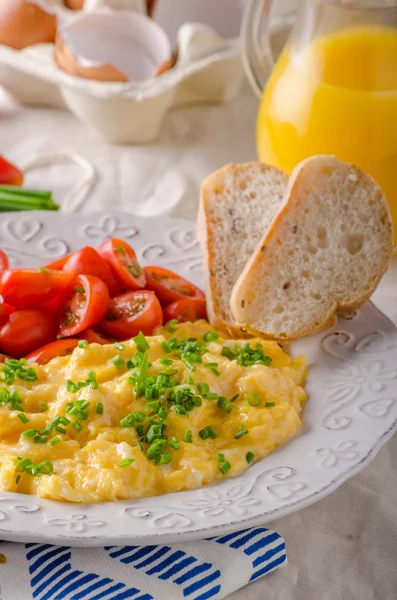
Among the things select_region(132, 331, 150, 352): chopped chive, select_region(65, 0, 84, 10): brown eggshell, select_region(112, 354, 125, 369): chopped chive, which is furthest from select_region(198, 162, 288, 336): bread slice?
select_region(65, 0, 84, 10): brown eggshell

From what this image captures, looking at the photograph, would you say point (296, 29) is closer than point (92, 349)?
No

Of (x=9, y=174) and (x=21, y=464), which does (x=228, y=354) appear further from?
(x=9, y=174)

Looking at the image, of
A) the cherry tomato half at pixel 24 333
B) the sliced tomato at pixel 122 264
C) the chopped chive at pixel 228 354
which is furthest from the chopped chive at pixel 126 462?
the sliced tomato at pixel 122 264

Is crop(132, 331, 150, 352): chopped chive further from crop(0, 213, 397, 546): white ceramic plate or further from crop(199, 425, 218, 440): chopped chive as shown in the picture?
crop(0, 213, 397, 546): white ceramic plate

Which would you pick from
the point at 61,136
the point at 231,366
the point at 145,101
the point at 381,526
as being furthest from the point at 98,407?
the point at 61,136

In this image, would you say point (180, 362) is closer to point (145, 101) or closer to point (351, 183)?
Result: point (351, 183)

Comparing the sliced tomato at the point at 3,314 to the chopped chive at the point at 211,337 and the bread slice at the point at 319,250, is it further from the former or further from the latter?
the bread slice at the point at 319,250

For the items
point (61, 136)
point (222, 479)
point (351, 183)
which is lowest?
point (61, 136)
